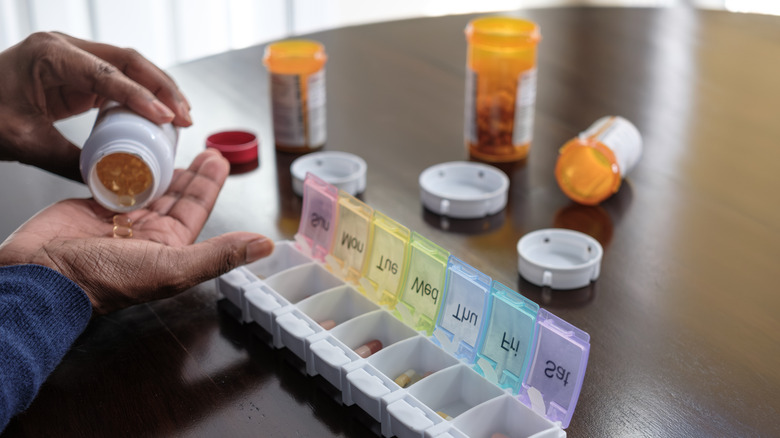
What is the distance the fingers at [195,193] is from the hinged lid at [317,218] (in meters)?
0.17

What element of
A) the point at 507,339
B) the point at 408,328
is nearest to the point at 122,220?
the point at 408,328

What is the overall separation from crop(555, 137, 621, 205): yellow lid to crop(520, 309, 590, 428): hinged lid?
52 centimetres

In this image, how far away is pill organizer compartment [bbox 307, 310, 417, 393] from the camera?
2.92 ft

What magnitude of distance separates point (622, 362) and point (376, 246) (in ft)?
1.08

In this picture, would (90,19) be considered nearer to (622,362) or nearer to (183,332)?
(183,332)

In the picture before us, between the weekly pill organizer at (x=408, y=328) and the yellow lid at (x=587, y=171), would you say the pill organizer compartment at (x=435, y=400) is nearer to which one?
the weekly pill organizer at (x=408, y=328)

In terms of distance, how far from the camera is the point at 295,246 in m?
1.12

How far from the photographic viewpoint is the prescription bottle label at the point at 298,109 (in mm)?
1439

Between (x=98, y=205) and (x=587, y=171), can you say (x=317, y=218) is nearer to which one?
(x=98, y=205)

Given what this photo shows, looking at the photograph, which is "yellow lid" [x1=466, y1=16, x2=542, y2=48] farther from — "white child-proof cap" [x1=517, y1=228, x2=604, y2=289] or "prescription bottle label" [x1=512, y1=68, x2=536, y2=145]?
"white child-proof cap" [x1=517, y1=228, x2=604, y2=289]

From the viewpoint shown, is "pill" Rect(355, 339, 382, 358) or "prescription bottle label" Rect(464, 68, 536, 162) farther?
"prescription bottle label" Rect(464, 68, 536, 162)

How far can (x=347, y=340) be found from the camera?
944 millimetres

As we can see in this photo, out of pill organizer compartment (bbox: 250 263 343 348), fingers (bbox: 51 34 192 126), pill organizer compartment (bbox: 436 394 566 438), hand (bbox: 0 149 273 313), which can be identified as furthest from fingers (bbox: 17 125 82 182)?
pill organizer compartment (bbox: 436 394 566 438)

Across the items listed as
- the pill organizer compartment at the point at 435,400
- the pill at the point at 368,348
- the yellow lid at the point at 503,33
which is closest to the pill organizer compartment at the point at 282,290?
the pill at the point at 368,348
